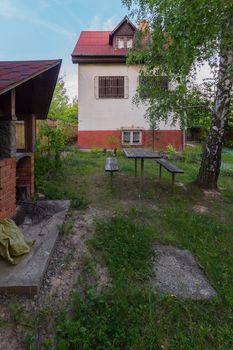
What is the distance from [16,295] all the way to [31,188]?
9.55 feet

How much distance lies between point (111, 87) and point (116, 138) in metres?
2.61

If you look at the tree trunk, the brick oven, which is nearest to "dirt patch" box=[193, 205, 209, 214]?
the tree trunk

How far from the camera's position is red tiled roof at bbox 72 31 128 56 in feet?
44.9

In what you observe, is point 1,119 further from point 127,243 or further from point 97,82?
point 97,82

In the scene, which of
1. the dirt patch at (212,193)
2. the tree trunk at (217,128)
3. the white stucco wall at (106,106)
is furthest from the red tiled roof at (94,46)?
the dirt patch at (212,193)

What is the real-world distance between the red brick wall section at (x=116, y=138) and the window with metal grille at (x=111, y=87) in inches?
72.4

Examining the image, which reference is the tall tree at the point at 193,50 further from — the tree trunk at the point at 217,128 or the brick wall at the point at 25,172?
the brick wall at the point at 25,172

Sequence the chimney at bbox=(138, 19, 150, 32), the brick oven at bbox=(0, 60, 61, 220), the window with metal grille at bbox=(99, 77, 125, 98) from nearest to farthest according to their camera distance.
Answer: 1. the brick oven at bbox=(0, 60, 61, 220)
2. the chimney at bbox=(138, 19, 150, 32)
3. the window with metal grille at bbox=(99, 77, 125, 98)

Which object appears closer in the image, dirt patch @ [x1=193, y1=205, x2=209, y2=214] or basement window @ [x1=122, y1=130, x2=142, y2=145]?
dirt patch @ [x1=193, y1=205, x2=209, y2=214]

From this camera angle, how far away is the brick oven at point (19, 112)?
342cm

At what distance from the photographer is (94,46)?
14.6 m

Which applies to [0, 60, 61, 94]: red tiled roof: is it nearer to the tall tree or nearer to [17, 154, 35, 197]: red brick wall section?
[17, 154, 35, 197]: red brick wall section

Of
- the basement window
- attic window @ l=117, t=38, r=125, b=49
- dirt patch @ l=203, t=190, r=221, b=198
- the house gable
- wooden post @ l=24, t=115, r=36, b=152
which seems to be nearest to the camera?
wooden post @ l=24, t=115, r=36, b=152

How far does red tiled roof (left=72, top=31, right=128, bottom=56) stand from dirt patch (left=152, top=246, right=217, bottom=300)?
12.2 meters
